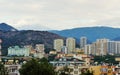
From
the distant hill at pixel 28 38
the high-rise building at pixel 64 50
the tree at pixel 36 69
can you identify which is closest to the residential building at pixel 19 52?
the high-rise building at pixel 64 50

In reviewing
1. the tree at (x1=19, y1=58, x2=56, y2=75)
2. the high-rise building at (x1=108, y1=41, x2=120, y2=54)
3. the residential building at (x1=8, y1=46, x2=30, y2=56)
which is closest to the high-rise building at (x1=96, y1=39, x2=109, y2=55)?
the high-rise building at (x1=108, y1=41, x2=120, y2=54)

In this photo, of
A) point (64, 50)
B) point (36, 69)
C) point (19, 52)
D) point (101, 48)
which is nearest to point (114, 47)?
point (101, 48)

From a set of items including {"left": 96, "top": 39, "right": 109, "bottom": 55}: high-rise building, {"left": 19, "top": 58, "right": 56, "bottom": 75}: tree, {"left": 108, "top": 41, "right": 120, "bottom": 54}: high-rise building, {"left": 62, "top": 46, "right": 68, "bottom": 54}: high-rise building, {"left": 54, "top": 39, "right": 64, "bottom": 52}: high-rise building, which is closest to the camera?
{"left": 19, "top": 58, "right": 56, "bottom": 75}: tree

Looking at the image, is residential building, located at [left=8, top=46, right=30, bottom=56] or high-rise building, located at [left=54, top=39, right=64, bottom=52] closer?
residential building, located at [left=8, top=46, right=30, bottom=56]

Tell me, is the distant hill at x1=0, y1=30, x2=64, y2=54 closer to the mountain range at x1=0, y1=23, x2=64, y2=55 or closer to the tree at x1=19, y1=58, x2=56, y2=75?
the mountain range at x1=0, y1=23, x2=64, y2=55

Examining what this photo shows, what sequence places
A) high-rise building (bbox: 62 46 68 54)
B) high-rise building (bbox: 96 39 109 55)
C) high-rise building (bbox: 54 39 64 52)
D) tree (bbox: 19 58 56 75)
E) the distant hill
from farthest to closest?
high-rise building (bbox: 54 39 64 52) → the distant hill → high-rise building (bbox: 96 39 109 55) → high-rise building (bbox: 62 46 68 54) → tree (bbox: 19 58 56 75)

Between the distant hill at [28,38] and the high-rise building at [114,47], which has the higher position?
the distant hill at [28,38]

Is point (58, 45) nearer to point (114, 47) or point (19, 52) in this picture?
point (114, 47)

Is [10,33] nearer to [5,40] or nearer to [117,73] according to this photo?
[5,40]

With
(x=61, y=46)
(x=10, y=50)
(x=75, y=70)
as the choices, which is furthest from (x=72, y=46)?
(x=75, y=70)

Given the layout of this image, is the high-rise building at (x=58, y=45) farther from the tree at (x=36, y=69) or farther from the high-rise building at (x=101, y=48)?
the tree at (x=36, y=69)

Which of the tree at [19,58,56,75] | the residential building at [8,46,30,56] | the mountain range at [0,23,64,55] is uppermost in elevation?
the tree at [19,58,56,75]
